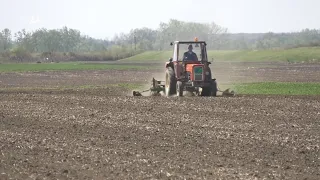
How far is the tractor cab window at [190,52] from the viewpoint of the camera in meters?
24.7

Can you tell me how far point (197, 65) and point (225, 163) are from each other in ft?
42.6

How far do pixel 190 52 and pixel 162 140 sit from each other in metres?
11.4

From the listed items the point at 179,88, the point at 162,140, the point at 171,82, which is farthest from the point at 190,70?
the point at 162,140

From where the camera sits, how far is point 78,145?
13016 millimetres

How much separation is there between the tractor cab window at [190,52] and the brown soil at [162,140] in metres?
2.99

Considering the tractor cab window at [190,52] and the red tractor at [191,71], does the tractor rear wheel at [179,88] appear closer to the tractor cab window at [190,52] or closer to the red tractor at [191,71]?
the red tractor at [191,71]

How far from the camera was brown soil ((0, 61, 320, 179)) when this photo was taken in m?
10.5

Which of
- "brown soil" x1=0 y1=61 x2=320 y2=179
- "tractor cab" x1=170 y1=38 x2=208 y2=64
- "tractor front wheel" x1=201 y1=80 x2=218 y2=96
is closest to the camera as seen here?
"brown soil" x1=0 y1=61 x2=320 y2=179

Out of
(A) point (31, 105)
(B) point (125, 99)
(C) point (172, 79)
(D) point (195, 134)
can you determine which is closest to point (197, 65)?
(C) point (172, 79)

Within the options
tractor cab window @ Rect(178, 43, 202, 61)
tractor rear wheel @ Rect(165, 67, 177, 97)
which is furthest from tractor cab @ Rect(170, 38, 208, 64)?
tractor rear wheel @ Rect(165, 67, 177, 97)

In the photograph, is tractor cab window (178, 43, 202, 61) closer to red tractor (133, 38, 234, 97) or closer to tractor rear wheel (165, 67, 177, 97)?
red tractor (133, 38, 234, 97)

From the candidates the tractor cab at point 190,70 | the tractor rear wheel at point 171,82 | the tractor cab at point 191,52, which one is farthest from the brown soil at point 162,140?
the tractor cab at point 191,52

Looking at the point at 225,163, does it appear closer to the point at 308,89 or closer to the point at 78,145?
the point at 78,145

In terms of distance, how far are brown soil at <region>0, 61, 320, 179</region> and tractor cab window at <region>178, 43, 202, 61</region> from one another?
9.82ft
